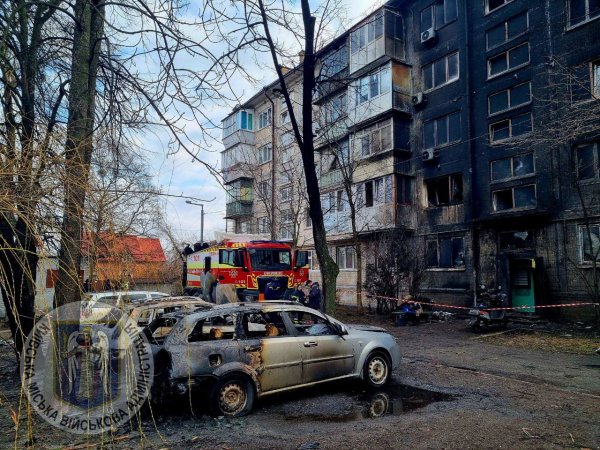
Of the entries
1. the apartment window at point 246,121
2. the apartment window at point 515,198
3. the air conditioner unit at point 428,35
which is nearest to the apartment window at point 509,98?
the apartment window at point 515,198

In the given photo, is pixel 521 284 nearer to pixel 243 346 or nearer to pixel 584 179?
pixel 584 179

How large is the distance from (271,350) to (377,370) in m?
2.26

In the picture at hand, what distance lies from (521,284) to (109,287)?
18.9 metres

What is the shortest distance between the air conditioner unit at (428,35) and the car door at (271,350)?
Result: 791 inches

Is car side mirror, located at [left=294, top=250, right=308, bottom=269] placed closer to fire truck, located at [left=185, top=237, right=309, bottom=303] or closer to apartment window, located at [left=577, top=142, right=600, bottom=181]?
fire truck, located at [left=185, top=237, right=309, bottom=303]

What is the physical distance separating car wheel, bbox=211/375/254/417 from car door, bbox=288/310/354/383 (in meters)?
1.06

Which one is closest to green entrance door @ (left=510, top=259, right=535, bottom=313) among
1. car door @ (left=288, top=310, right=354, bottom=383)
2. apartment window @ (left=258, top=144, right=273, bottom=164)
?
car door @ (left=288, top=310, right=354, bottom=383)

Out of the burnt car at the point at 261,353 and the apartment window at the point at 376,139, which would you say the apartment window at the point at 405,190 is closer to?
the apartment window at the point at 376,139

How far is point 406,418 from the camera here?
19.9 feet

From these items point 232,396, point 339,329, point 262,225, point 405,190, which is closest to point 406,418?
point 339,329

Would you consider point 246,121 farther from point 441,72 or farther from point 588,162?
point 588,162

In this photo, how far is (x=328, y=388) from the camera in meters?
7.87

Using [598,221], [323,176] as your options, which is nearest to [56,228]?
[598,221]

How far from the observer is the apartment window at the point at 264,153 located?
35688mm
